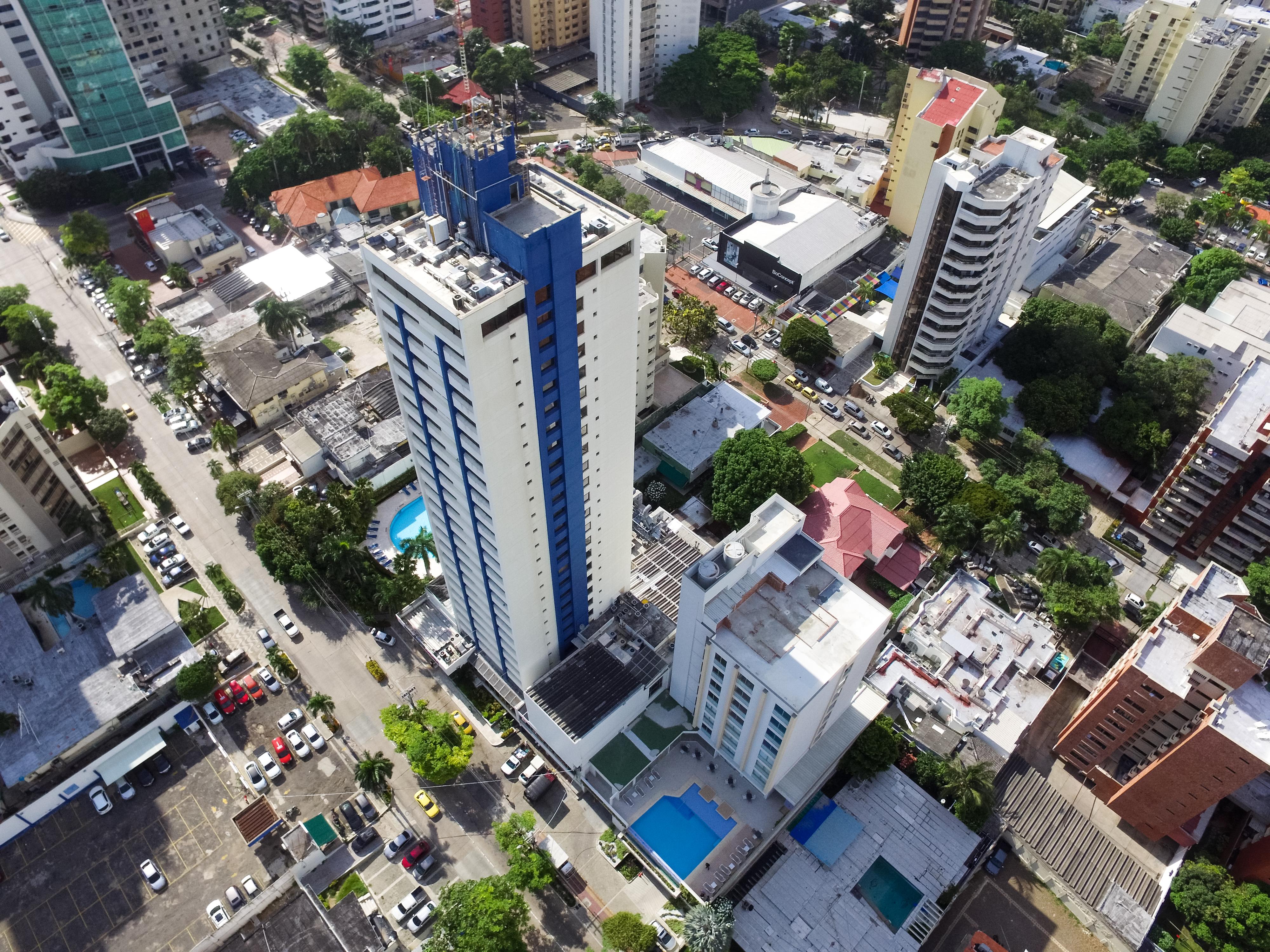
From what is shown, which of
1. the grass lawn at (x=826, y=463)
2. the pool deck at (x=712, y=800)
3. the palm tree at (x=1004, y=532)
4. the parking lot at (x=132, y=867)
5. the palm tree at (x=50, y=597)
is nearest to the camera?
the parking lot at (x=132, y=867)

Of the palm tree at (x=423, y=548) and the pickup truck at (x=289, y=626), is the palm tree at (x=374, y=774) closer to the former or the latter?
the pickup truck at (x=289, y=626)

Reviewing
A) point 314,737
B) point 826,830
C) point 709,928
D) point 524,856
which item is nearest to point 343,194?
point 314,737

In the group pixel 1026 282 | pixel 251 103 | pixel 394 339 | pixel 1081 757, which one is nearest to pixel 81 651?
pixel 394 339

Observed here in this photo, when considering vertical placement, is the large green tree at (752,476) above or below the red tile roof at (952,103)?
below

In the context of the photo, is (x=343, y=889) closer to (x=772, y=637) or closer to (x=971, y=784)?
(x=772, y=637)

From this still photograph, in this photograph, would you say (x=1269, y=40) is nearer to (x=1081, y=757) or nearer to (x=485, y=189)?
(x=1081, y=757)

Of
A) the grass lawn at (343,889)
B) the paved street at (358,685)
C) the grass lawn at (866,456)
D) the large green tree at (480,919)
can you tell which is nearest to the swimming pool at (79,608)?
the paved street at (358,685)
